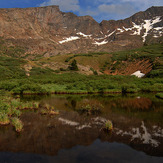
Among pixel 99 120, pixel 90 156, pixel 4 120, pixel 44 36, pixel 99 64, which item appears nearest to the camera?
pixel 90 156

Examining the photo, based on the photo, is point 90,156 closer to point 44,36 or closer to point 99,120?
point 99,120

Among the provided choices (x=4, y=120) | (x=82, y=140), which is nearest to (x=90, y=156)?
(x=82, y=140)

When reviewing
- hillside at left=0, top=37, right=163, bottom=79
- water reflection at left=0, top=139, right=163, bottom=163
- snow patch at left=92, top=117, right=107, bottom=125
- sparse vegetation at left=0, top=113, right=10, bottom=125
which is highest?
hillside at left=0, top=37, right=163, bottom=79

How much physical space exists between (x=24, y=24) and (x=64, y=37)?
4950cm

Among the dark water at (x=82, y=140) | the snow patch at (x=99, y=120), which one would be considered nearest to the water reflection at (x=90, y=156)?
the dark water at (x=82, y=140)

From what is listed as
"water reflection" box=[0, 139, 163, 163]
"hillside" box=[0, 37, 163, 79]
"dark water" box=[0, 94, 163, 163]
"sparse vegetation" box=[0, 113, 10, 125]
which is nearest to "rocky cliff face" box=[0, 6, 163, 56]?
"hillside" box=[0, 37, 163, 79]

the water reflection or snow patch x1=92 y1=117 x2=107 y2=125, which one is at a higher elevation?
snow patch x1=92 y1=117 x2=107 y2=125

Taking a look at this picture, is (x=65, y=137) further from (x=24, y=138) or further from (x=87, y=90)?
(x=87, y=90)

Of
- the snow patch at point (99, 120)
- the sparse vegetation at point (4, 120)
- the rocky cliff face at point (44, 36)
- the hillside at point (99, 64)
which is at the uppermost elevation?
the rocky cliff face at point (44, 36)

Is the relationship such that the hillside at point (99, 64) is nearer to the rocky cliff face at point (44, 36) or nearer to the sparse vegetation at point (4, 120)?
the sparse vegetation at point (4, 120)

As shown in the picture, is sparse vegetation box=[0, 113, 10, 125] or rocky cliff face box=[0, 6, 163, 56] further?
rocky cliff face box=[0, 6, 163, 56]

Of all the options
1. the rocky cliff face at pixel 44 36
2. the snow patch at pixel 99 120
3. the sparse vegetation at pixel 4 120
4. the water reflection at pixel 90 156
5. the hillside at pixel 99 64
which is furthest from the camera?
the rocky cliff face at pixel 44 36

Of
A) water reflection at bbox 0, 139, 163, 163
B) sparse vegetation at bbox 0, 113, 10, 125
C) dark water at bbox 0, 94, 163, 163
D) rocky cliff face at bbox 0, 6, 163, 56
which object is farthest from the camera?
rocky cliff face at bbox 0, 6, 163, 56

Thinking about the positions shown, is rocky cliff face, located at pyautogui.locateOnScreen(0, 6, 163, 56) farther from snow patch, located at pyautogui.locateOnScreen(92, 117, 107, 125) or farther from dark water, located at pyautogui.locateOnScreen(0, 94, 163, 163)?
dark water, located at pyautogui.locateOnScreen(0, 94, 163, 163)
